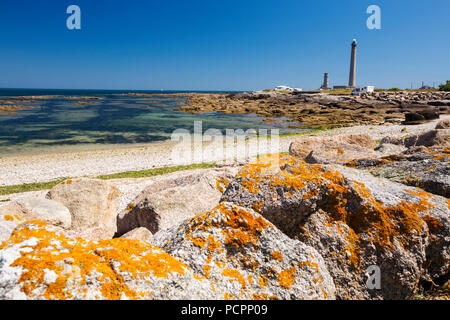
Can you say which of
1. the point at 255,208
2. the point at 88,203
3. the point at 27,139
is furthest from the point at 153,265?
the point at 27,139

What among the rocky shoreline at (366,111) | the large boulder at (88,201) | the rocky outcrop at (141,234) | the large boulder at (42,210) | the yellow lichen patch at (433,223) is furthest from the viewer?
the rocky shoreline at (366,111)

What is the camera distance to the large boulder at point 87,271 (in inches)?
81.0

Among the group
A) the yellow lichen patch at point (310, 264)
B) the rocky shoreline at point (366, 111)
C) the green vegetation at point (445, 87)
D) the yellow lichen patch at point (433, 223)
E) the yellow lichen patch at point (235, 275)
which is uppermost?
the green vegetation at point (445, 87)

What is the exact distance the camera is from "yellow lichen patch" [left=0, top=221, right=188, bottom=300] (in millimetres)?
2092

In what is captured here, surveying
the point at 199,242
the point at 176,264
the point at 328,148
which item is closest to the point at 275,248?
the point at 199,242

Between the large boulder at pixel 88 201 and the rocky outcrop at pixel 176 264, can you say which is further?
the large boulder at pixel 88 201

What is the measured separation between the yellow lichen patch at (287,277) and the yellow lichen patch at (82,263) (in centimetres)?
102

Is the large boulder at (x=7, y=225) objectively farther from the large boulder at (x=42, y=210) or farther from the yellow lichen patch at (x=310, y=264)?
the yellow lichen patch at (x=310, y=264)

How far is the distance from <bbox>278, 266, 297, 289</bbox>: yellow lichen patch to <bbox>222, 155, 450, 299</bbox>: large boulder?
0.80m

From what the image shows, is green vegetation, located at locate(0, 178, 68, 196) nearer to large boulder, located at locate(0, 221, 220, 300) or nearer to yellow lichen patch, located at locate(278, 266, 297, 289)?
large boulder, located at locate(0, 221, 220, 300)

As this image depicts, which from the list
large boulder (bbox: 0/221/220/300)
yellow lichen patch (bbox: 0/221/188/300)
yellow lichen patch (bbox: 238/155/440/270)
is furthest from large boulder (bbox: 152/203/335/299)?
yellow lichen patch (bbox: 238/155/440/270)

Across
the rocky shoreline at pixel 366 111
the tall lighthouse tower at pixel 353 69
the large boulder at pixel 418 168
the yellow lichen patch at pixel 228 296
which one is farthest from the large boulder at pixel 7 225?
the tall lighthouse tower at pixel 353 69

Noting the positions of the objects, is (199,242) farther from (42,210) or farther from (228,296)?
(42,210)

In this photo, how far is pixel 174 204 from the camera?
658cm
